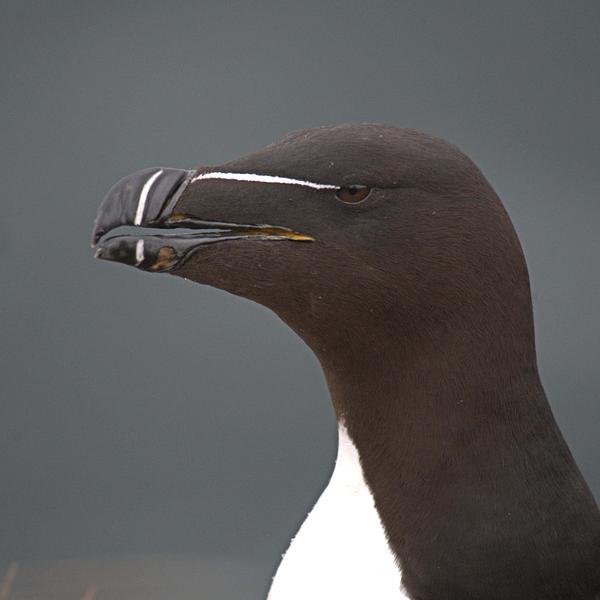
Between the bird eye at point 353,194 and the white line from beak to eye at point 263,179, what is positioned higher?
the white line from beak to eye at point 263,179

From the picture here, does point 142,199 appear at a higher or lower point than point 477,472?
higher

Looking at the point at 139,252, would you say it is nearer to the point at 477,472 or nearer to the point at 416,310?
the point at 416,310

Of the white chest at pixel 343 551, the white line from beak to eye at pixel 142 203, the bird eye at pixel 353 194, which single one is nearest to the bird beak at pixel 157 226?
the white line from beak to eye at pixel 142 203

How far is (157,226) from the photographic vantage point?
3299 mm

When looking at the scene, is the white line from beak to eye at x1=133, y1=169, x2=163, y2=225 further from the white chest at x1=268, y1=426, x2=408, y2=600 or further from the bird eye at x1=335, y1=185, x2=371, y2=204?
the white chest at x1=268, y1=426, x2=408, y2=600

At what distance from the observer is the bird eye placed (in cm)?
325

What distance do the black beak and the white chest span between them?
70 cm

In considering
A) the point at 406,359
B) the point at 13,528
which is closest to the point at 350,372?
the point at 406,359

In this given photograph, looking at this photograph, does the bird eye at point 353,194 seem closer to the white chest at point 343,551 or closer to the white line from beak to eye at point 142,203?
the white line from beak to eye at point 142,203

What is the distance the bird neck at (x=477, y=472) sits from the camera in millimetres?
3207

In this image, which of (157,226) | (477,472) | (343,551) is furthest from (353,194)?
(343,551)

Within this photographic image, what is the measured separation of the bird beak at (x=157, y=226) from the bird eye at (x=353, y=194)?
123 mm

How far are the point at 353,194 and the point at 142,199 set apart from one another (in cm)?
47

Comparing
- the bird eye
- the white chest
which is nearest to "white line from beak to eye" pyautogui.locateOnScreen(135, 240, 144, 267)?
the bird eye
